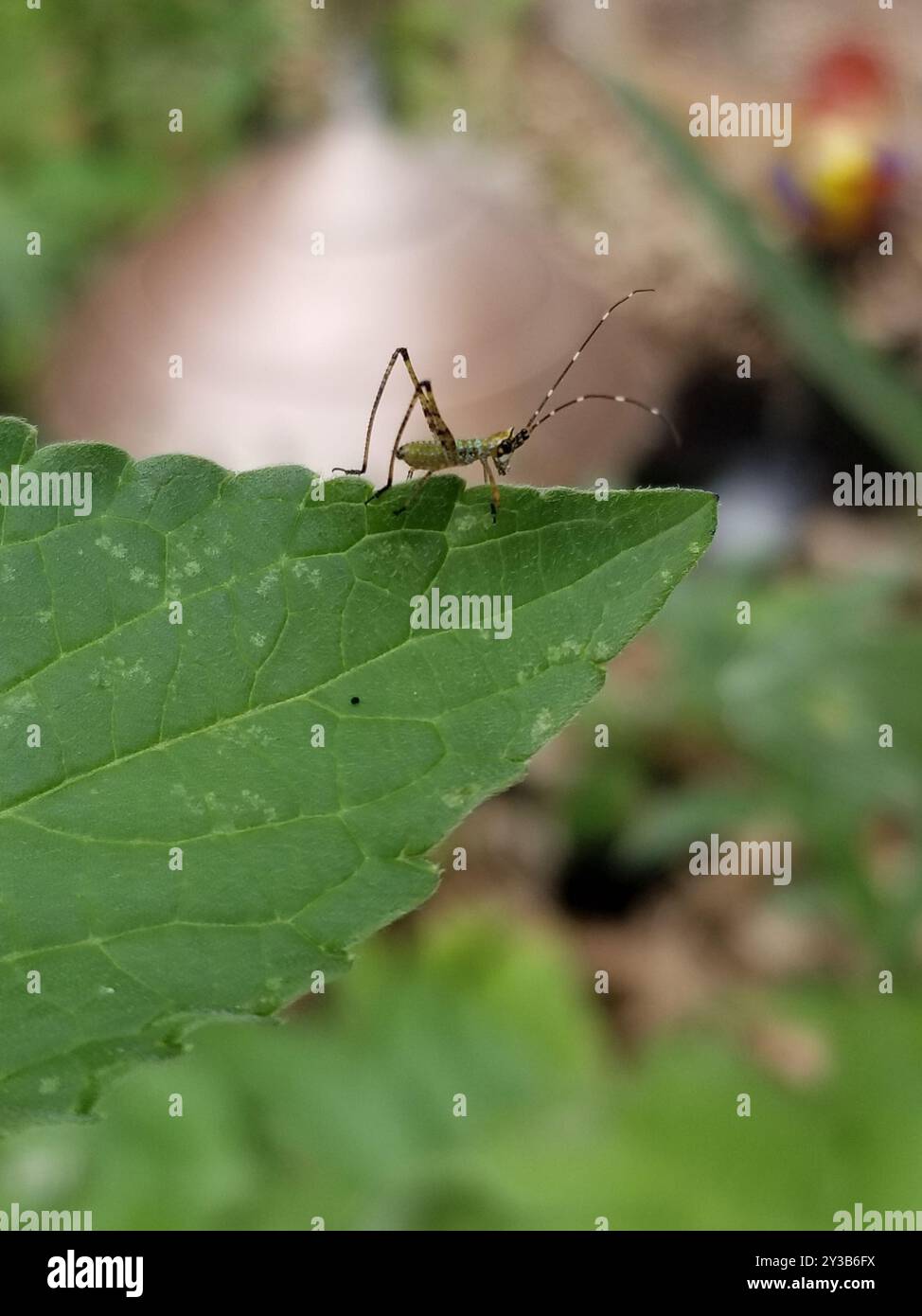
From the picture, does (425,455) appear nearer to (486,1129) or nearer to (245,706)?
(245,706)

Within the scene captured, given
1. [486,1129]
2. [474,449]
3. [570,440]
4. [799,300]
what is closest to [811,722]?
[799,300]

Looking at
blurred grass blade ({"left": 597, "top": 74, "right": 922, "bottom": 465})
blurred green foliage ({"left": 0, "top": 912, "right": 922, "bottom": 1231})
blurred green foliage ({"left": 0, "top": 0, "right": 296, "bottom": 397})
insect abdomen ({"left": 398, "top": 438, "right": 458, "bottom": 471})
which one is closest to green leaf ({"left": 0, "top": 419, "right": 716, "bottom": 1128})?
insect abdomen ({"left": 398, "top": 438, "right": 458, "bottom": 471})

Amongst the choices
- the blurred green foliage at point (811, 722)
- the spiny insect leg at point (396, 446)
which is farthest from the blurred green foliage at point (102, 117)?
the spiny insect leg at point (396, 446)

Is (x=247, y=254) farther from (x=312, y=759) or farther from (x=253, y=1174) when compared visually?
(x=312, y=759)

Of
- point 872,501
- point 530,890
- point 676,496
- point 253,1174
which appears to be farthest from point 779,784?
point 676,496

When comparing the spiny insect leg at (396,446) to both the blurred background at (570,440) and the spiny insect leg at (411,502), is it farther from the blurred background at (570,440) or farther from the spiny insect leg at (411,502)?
the blurred background at (570,440)

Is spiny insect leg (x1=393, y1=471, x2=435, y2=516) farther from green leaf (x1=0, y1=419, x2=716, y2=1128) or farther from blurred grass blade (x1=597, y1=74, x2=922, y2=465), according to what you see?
blurred grass blade (x1=597, y1=74, x2=922, y2=465)
